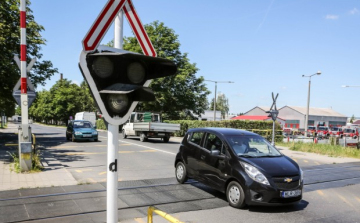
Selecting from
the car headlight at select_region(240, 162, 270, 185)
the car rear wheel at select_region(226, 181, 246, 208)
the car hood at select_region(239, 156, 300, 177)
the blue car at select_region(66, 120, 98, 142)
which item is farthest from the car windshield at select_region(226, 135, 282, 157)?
the blue car at select_region(66, 120, 98, 142)

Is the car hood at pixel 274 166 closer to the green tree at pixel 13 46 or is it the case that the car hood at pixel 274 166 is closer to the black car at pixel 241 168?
the black car at pixel 241 168

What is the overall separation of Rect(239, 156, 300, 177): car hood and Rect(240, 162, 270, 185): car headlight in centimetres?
7

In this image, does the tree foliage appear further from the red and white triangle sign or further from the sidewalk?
the red and white triangle sign

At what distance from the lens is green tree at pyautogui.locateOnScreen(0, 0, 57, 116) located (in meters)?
14.3

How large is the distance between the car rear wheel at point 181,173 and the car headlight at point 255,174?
2358mm

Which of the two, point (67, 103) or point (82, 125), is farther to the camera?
point (67, 103)

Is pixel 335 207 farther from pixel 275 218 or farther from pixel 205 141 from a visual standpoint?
pixel 205 141

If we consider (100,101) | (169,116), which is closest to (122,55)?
(100,101)

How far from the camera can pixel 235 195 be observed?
6.31 metres

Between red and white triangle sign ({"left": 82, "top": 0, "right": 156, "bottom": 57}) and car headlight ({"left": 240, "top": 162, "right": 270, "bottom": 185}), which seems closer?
red and white triangle sign ({"left": 82, "top": 0, "right": 156, "bottom": 57})

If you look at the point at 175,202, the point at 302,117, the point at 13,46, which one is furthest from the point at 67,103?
the point at 175,202

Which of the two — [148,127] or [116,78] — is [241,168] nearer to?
[116,78]

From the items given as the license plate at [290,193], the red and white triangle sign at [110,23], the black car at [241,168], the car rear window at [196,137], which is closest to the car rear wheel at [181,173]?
the black car at [241,168]

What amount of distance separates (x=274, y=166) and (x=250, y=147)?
0.90 m
